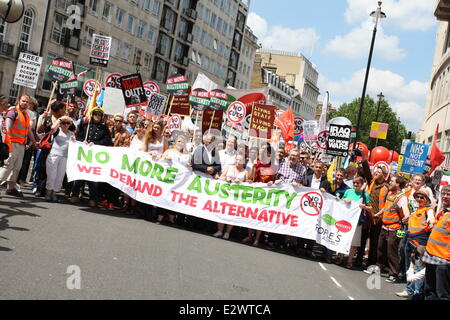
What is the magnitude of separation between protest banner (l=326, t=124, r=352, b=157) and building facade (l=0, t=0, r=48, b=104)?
90.3 feet

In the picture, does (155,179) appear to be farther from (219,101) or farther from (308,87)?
(308,87)

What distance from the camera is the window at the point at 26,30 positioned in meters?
38.3

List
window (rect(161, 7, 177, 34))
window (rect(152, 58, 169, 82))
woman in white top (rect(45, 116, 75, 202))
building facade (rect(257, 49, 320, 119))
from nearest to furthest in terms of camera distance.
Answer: woman in white top (rect(45, 116, 75, 202)), window (rect(152, 58, 169, 82)), window (rect(161, 7, 177, 34)), building facade (rect(257, 49, 320, 119))

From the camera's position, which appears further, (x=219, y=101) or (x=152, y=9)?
(x=152, y=9)

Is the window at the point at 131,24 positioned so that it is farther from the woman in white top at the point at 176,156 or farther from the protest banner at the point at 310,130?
the woman in white top at the point at 176,156

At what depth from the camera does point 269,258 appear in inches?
380

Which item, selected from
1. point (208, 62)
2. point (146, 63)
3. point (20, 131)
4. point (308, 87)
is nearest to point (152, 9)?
point (146, 63)

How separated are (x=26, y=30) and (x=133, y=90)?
88.0ft

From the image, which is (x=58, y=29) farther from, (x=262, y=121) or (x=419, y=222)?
(x=419, y=222)

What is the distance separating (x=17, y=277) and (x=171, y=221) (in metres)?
5.96

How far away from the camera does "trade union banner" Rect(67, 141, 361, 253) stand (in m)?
10.8

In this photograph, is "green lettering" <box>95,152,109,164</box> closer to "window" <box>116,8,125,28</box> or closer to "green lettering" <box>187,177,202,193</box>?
"green lettering" <box>187,177,202,193</box>

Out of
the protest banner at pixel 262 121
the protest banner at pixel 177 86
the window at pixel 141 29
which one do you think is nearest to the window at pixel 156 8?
the window at pixel 141 29

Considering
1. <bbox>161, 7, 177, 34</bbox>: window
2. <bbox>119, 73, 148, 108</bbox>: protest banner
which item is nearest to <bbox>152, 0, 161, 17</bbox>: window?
<bbox>161, 7, 177, 34</bbox>: window
